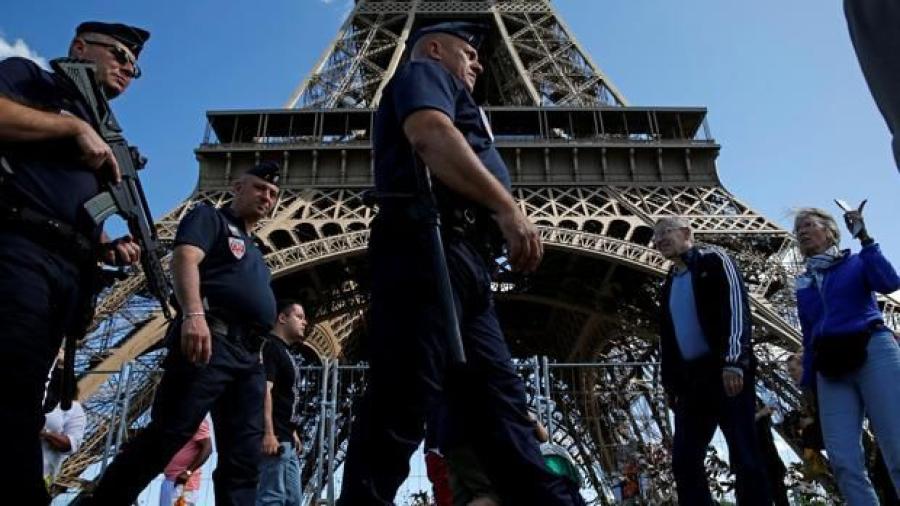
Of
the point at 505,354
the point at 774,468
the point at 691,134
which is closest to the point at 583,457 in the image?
the point at 691,134

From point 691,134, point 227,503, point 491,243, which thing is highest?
point 691,134

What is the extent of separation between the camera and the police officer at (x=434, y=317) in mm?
1896

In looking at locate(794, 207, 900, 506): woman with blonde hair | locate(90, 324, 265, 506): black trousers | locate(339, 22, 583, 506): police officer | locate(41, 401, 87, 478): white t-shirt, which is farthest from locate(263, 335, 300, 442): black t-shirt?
locate(794, 207, 900, 506): woman with blonde hair

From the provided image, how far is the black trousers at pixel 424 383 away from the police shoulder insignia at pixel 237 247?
1.55 meters

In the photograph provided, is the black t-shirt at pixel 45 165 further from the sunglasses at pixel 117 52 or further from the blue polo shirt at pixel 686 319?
the blue polo shirt at pixel 686 319

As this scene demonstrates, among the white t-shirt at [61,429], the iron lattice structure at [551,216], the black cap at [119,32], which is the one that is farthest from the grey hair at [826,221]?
the iron lattice structure at [551,216]

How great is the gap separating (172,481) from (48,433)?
1003mm

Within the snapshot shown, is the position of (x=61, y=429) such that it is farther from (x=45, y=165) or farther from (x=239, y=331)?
(x=45, y=165)

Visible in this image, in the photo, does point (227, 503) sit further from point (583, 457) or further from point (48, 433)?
point (583, 457)

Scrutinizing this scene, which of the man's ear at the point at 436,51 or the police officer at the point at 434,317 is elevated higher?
the man's ear at the point at 436,51

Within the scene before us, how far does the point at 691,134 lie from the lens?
18922mm

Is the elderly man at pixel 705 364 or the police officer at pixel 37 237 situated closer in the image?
the police officer at pixel 37 237

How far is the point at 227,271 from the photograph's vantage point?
3.41 m

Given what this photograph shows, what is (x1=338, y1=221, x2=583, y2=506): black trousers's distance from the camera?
1876mm
